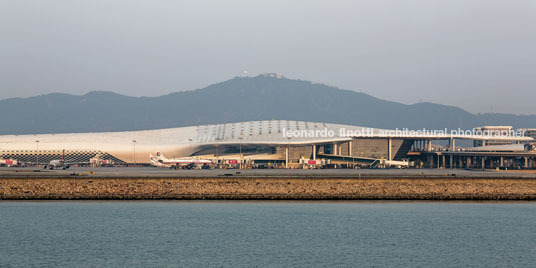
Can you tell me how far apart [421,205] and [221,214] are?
949 inches

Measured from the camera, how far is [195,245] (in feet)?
161

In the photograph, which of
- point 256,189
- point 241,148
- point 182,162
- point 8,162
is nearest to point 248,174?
point 256,189

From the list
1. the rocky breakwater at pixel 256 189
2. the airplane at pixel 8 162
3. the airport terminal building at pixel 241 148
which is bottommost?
the rocky breakwater at pixel 256 189

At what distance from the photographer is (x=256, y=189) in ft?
243

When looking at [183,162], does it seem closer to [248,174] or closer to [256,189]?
[248,174]

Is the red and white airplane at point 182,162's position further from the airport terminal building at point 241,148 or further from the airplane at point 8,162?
the airplane at point 8,162

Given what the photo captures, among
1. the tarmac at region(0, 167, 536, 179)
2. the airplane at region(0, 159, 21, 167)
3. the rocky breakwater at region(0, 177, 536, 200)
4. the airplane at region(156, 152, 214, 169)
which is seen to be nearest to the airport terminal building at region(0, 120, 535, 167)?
the airplane at region(0, 159, 21, 167)

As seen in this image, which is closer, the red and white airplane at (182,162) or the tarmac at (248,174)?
the tarmac at (248,174)

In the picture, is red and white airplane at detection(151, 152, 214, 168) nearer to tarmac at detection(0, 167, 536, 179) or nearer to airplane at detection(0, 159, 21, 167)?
tarmac at detection(0, 167, 536, 179)

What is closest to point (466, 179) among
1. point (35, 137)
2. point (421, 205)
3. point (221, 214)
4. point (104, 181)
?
point (421, 205)

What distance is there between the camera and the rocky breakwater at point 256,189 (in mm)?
73438

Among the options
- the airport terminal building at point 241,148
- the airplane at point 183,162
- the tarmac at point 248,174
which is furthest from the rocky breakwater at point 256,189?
the airport terminal building at point 241,148

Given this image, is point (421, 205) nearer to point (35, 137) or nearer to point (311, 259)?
point (311, 259)

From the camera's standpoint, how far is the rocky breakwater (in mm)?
73438
